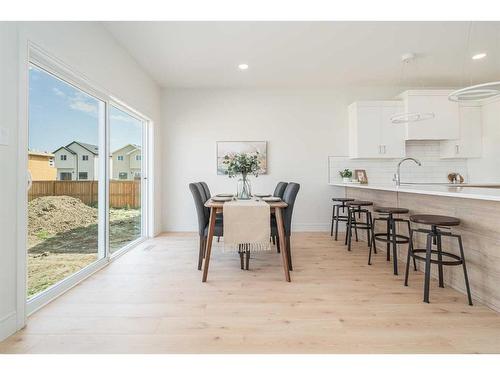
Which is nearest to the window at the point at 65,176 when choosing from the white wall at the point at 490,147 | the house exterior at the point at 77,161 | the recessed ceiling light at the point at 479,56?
the house exterior at the point at 77,161

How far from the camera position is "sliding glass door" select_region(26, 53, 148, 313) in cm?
206

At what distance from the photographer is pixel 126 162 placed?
12.0 feet

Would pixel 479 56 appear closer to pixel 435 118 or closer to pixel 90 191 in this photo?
pixel 435 118

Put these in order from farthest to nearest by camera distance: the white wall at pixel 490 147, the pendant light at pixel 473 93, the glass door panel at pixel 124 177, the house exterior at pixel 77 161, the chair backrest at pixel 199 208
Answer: the white wall at pixel 490 147, the glass door panel at pixel 124 177, the chair backrest at pixel 199 208, the house exterior at pixel 77 161, the pendant light at pixel 473 93

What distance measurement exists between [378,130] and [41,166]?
463 centimetres

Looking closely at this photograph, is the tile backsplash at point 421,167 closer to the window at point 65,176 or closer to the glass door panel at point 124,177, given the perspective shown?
the glass door panel at point 124,177

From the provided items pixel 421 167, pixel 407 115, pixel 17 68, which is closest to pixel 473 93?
pixel 407 115

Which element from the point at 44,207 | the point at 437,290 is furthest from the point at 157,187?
the point at 437,290

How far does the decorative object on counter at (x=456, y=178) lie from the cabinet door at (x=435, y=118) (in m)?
0.70

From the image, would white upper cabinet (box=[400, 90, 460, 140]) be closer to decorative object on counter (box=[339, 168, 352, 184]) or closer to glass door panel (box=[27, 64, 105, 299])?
decorative object on counter (box=[339, 168, 352, 184])

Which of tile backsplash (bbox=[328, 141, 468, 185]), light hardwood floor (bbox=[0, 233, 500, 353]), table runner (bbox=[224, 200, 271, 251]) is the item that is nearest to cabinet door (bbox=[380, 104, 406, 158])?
tile backsplash (bbox=[328, 141, 468, 185])

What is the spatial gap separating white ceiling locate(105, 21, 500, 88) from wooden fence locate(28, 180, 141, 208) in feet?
5.64

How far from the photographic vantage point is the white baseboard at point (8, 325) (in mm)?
1583
